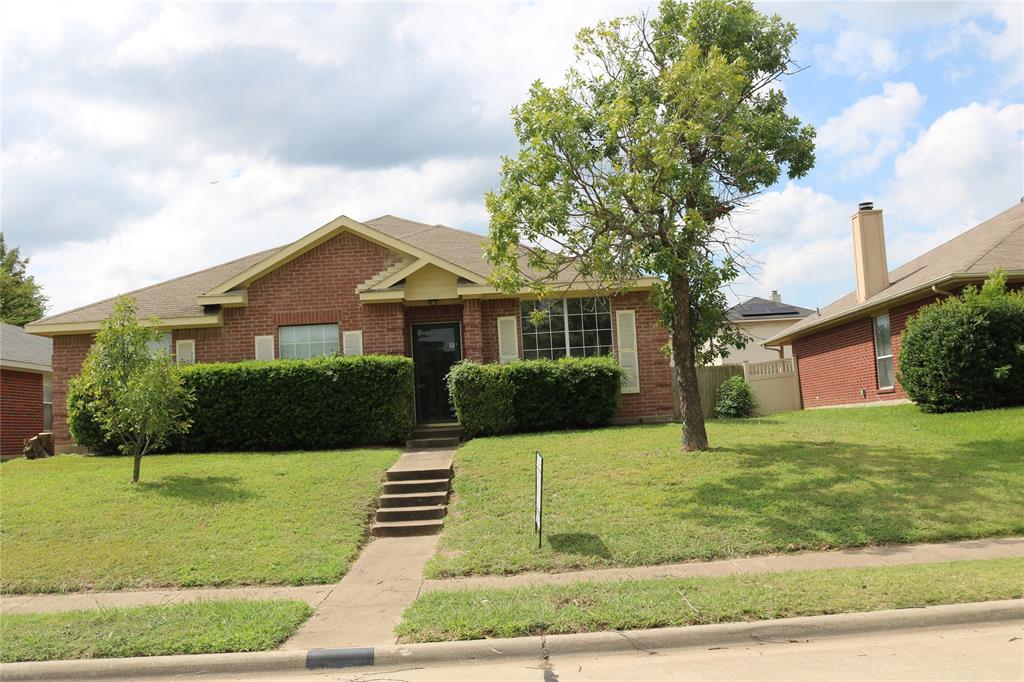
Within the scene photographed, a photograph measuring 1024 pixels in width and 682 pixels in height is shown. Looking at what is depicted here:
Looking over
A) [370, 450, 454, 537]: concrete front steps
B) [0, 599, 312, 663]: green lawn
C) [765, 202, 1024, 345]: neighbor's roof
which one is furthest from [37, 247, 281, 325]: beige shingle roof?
[765, 202, 1024, 345]: neighbor's roof

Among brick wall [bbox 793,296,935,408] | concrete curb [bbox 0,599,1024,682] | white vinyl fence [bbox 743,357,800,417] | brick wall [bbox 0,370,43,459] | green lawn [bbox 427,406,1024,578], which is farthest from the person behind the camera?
white vinyl fence [bbox 743,357,800,417]

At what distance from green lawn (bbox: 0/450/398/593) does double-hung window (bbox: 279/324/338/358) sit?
4048 millimetres

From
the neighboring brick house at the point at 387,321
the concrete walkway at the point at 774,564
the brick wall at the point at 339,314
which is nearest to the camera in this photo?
the concrete walkway at the point at 774,564

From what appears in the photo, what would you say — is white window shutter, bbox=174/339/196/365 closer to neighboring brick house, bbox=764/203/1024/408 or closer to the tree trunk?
the tree trunk

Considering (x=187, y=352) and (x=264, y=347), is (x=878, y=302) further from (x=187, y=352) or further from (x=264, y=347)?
(x=187, y=352)

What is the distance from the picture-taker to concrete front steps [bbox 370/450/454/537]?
1103 cm

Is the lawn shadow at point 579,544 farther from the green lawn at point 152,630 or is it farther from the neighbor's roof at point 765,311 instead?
the neighbor's roof at point 765,311

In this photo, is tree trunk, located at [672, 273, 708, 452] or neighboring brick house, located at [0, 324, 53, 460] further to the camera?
neighboring brick house, located at [0, 324, 53, 460]

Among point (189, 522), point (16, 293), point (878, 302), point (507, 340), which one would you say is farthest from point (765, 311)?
point (16, 293)

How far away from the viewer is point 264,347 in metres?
18.4

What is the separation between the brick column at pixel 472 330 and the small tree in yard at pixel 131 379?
6505 mm

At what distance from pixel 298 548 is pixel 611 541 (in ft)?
12.5

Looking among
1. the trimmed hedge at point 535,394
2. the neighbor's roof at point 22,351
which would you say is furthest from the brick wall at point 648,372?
the neighbor's roof at point 22,351

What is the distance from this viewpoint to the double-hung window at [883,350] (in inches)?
818
